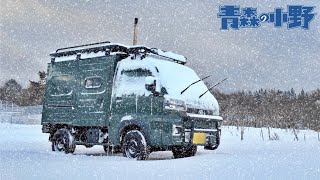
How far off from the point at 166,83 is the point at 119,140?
1.62 meters

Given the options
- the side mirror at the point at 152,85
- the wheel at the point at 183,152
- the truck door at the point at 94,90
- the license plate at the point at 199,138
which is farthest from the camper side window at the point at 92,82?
the license plate at the point at 199,138

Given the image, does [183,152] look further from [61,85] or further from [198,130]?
[61,85]

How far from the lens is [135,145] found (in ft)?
28.5

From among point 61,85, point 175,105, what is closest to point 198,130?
point 175,105

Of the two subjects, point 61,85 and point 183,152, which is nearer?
point 183,152

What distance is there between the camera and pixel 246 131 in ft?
61.5

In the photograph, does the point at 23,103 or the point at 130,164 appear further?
the point at 23,103

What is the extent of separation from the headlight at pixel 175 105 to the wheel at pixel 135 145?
0.84 metres

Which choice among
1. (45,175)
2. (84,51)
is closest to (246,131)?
(84,51)

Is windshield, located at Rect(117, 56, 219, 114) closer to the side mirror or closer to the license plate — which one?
the side mirror

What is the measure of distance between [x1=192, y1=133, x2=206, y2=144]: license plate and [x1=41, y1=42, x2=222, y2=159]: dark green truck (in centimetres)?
2

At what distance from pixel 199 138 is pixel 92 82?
2.93 m

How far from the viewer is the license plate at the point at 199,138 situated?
863 centimetres

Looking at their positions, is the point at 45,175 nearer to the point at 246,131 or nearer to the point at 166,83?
the point at 166,83
